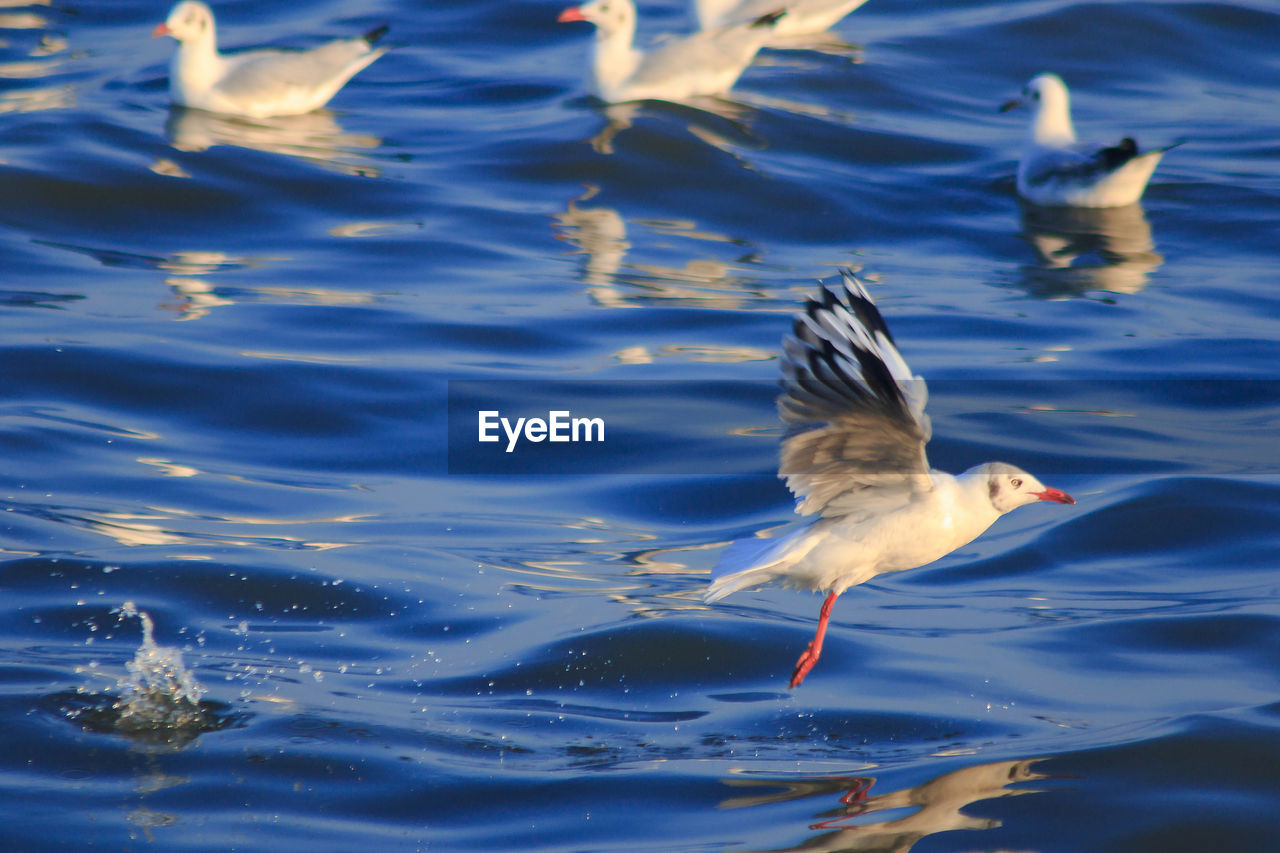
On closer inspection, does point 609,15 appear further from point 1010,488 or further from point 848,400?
point 848,400

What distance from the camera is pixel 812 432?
5754mm

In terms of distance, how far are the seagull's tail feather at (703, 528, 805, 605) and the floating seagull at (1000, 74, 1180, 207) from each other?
344 inches

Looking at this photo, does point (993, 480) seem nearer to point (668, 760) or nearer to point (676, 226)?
point (668, 760)

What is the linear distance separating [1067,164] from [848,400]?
9.79 meters

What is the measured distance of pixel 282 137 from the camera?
1578cm

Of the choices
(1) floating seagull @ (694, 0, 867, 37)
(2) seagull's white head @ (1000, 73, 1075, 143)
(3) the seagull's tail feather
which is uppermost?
(1) floating seagull @ (694, 0, 867, 37)

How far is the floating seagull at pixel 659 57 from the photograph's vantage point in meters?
16.4

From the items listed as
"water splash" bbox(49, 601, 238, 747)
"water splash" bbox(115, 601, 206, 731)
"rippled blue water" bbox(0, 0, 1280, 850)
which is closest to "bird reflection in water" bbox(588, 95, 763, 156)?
"rippled blue water" bbox(0, 0, 1280, 850)

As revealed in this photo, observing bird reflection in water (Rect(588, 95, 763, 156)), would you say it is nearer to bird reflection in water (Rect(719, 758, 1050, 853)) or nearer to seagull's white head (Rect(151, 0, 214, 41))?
seagull's white head (Rect(151, 0, 214, 41))

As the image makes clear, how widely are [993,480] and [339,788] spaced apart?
280 centimetres

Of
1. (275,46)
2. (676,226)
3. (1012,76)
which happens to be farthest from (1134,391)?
(275,46)

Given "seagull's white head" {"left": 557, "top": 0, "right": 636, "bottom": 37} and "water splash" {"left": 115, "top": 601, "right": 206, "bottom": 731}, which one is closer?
"water splash" {"left": 115, "top": 601, "right": 206, "bottom": 731}

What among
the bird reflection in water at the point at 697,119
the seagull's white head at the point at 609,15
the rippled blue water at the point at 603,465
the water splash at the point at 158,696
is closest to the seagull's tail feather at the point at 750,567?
the rippled blue water at the point at 603,465

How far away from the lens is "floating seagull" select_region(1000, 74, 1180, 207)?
14273mm
